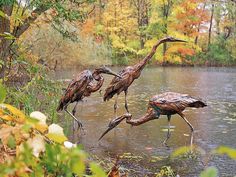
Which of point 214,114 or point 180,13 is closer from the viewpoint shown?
point 214,114

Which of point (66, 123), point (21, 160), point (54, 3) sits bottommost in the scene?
point (66, 123)

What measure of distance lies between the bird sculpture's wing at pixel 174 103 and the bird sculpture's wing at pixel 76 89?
1453 mm

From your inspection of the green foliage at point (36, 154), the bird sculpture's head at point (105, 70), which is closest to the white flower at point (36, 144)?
the green foliage at point (36, 154)

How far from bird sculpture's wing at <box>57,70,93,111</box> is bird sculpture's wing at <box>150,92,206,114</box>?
1.45 meters

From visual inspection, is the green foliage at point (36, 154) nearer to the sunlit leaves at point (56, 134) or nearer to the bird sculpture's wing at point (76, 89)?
the sunlit leaves at point (56, 134)

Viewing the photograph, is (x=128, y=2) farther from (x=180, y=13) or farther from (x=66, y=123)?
(x=66, y=123)

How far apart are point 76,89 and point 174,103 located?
1.89 m

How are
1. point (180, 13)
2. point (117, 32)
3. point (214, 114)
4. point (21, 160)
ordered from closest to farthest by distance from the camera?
1. point (21, 160)
2. point (214, 114)
3. point (180, 13)
4. point (117, 32)

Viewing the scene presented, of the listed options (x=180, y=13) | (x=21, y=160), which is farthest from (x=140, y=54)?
(x=21, y=160)

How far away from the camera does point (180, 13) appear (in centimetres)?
3384

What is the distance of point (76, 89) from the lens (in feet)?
26.1

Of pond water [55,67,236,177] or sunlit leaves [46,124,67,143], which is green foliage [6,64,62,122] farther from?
sunlit leaves [46,124,67,143]

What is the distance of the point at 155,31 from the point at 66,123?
27497 millimetres

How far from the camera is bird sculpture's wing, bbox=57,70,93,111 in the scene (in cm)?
782
